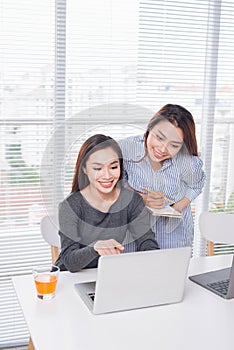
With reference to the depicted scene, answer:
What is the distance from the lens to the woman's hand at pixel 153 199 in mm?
1472

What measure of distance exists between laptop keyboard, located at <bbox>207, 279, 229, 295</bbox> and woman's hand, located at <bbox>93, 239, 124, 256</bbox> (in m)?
0.37

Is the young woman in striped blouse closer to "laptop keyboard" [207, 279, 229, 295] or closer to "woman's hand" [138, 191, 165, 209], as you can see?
"woman's hand" [138, 191, 165, 209]

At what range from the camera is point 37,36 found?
2502mm

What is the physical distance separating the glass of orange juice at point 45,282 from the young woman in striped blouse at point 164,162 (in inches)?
10.4

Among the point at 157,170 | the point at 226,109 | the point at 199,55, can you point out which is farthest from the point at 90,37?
the point at 157,170

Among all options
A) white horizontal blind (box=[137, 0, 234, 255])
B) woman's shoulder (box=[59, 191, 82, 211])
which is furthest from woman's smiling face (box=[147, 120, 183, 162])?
white horizontal blind (box=[137, 0, 234, 255])

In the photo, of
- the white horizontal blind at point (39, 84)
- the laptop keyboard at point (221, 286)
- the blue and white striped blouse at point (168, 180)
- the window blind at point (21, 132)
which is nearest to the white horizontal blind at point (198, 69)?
the white horizontal blind at point (39, 84)

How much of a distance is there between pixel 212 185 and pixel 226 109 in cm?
46

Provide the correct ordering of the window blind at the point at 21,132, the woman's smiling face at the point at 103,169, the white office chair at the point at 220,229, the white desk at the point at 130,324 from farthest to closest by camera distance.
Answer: the window blind at the point at 21,132 → the white office chair at the point at 220,229 → the woman's smiling face at the point at 103,169 → the white desk at the point at 130,324

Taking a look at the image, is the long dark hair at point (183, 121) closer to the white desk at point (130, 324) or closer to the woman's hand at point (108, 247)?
the woman's hand at point (108, 247)

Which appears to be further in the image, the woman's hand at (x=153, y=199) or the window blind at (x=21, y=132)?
the window blind at (x=21, y=132)

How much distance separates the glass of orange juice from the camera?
4.90 ft

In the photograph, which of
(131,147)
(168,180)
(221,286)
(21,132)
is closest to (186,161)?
(168,180)

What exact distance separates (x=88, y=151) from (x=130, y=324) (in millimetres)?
481
